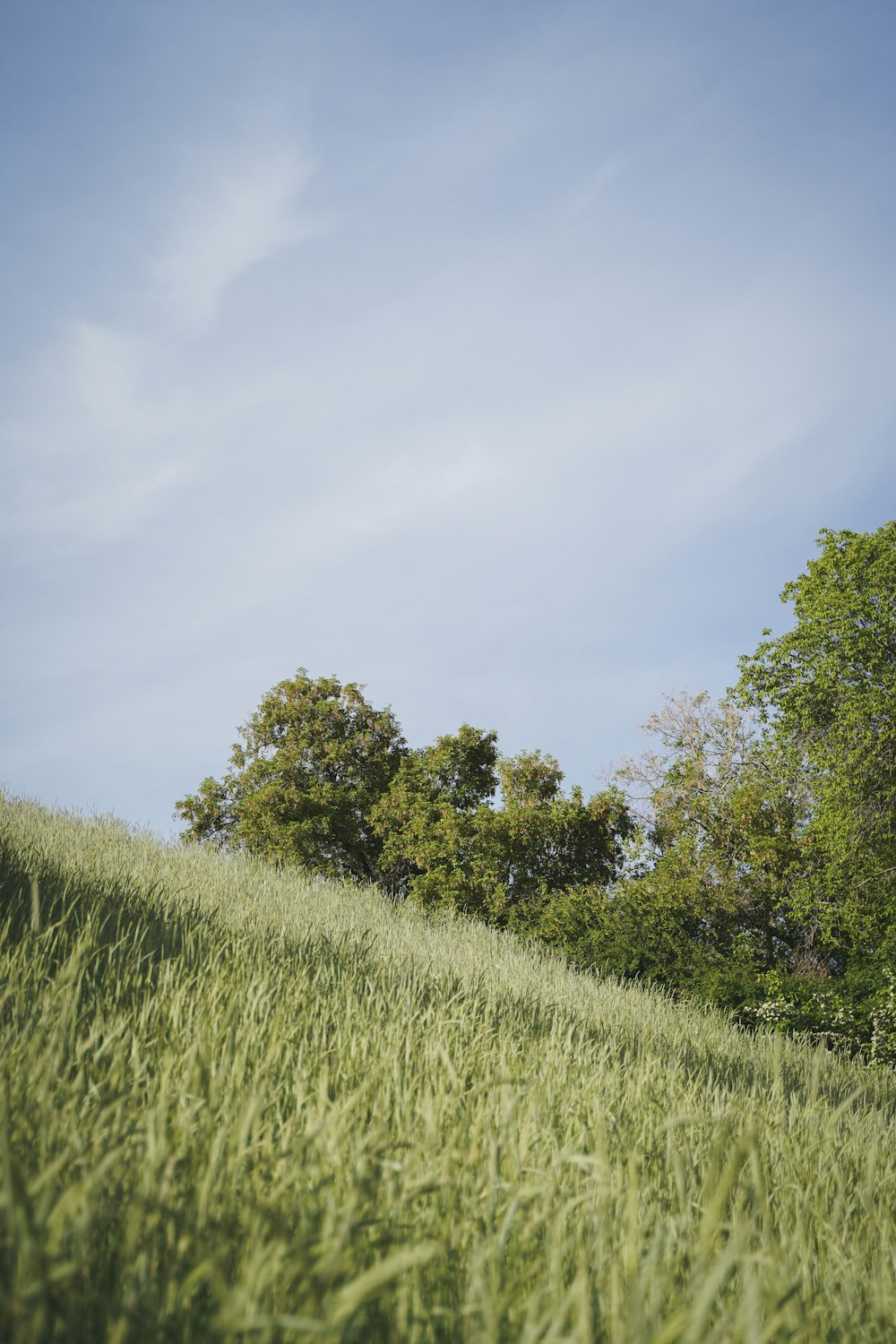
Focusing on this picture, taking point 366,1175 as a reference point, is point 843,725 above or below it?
above

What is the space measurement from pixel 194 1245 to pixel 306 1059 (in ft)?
4.79

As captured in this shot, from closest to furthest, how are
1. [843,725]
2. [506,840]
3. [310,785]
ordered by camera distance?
[843,725]
[506,840]
[310,785]

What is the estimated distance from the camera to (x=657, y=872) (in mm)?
15086

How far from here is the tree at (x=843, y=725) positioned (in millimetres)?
14414

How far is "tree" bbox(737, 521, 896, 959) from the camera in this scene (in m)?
14.4

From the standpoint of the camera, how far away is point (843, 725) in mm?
14930

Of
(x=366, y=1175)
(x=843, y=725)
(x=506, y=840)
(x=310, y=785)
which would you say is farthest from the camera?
(x=310, y=785)

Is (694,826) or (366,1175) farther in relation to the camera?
(694,826)

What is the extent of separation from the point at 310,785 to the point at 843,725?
12.0 m

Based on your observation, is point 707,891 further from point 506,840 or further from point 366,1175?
point 366,1175

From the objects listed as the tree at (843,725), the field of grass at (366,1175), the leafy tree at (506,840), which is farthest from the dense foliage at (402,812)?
the field of grass at (366,1175)

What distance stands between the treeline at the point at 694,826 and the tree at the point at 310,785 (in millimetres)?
48

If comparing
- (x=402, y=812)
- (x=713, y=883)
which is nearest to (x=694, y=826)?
(x=713, y=883)

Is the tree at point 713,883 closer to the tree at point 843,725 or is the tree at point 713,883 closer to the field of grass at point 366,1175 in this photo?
the tree at point 843,725
